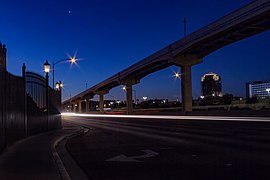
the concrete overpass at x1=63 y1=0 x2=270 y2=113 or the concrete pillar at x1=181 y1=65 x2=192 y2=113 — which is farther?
the concrete pillar at x1=181 y1=65 x2=192 y2=113

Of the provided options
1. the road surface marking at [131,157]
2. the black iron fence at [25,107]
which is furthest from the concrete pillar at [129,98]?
the road surface marking at [131,157]

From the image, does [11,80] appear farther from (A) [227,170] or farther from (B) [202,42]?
(B) [202,42]

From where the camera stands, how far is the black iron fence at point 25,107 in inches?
503

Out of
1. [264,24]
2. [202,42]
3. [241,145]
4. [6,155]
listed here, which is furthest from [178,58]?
[6,155]

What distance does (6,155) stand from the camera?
37.8ft

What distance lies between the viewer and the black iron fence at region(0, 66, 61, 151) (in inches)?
503

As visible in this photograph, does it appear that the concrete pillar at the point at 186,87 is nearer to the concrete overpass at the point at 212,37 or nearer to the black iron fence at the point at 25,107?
the concrete overpass at the point at 212,37

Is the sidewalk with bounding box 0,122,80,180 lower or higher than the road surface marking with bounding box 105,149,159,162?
higher

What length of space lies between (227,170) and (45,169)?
4.48 meters

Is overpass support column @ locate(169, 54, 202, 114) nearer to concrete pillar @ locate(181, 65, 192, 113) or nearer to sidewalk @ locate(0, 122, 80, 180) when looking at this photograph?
concrete pillar @ locate(181, 65, 192, 113)

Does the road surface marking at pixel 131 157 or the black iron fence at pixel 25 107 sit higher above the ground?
the black iron fence at pixel 25 107

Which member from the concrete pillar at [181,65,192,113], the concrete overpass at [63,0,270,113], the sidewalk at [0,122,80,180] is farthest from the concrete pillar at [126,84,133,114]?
the sidewalk at [0,122,80,180]

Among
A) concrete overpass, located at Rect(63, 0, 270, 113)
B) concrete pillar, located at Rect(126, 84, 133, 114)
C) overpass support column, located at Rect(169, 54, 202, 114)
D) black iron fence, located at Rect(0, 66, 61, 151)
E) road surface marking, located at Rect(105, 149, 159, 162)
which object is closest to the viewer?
road surface marking, located at Rect(105, 149, 159, 162)

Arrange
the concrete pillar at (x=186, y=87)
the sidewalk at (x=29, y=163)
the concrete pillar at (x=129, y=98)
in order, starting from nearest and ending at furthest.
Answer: the sidewalk at (x=29, y=163) < the concrete pillar at (x=186, y=87) < the concrete pillar at (x=129, y=98)
